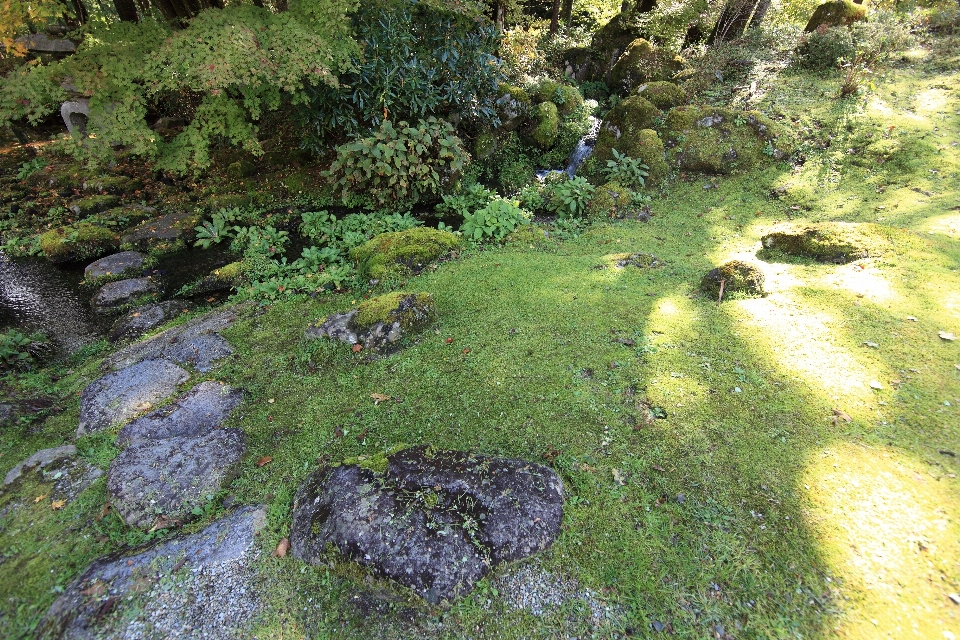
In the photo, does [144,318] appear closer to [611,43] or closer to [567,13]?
[611,43]

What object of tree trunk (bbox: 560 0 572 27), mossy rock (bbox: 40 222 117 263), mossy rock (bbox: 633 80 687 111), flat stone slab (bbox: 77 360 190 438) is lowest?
flat stone slab (bbox: 77 360 190 438)

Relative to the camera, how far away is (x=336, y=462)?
3.45m

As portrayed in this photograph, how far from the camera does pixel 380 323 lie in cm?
477

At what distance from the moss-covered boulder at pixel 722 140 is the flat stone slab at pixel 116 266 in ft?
35.8

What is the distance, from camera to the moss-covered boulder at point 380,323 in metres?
4.75

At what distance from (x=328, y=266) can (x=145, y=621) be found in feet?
17.4

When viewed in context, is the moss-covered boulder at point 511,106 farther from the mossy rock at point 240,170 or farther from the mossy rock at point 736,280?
the mossy rock at point 736,280

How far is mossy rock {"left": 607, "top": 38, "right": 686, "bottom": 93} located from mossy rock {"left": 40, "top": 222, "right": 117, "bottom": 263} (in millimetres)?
14409

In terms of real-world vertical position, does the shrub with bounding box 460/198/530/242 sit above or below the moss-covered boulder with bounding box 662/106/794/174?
below

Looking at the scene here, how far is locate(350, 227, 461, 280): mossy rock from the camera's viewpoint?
6.45m

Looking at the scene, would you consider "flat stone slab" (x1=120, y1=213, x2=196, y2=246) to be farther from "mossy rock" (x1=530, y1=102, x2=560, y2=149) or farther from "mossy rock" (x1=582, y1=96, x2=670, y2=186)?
"mossy rock" (x1=582, y1=96, x2=670, y2=186)

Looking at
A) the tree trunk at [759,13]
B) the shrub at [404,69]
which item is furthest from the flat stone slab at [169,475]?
the tree trunk at [759,13]

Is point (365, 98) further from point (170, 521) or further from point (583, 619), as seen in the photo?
point (583, 619)

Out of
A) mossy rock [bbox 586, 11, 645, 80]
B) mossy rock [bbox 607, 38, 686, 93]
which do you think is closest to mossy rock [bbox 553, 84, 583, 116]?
mossy rock [bbox 607, 38, 686, 93]
